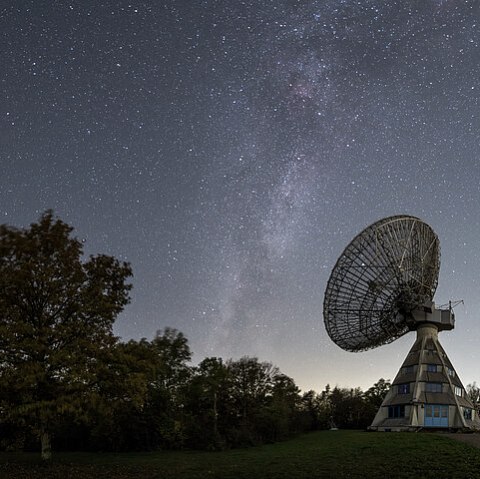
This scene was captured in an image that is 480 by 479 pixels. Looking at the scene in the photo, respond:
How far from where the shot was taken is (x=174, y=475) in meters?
18.4

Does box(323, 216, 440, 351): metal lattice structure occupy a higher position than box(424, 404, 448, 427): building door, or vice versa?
box(323, 216, 440, 351): metal lattice structure

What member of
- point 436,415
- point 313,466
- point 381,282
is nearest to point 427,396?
point 436,415

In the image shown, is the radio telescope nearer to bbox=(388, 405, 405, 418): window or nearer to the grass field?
bbox=(388, 405, 405, 418): window

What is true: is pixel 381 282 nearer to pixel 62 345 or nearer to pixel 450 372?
pixel 450 372

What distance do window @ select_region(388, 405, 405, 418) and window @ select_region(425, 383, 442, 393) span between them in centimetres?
247

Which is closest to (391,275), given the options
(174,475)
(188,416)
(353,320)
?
(353,320)

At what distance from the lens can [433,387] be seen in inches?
1560

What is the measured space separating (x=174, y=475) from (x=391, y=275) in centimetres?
2532

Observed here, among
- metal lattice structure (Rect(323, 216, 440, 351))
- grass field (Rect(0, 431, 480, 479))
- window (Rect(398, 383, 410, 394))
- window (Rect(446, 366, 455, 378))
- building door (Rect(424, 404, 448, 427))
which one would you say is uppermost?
metal lattice structure (Rect(323, 216, 440, 351))

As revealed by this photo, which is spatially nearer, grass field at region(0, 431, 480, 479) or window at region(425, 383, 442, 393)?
grass field at region(0, 431, 480, 479)

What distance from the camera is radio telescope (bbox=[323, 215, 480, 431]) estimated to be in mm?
37097

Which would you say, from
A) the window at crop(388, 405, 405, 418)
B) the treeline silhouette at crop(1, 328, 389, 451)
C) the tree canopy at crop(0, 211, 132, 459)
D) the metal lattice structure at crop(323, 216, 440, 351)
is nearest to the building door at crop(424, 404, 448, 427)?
the window at crop(388, 405, 405, 418)

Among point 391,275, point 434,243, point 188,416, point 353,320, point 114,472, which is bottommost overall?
point 114,472

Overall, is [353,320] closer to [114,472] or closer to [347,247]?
[347,247]
